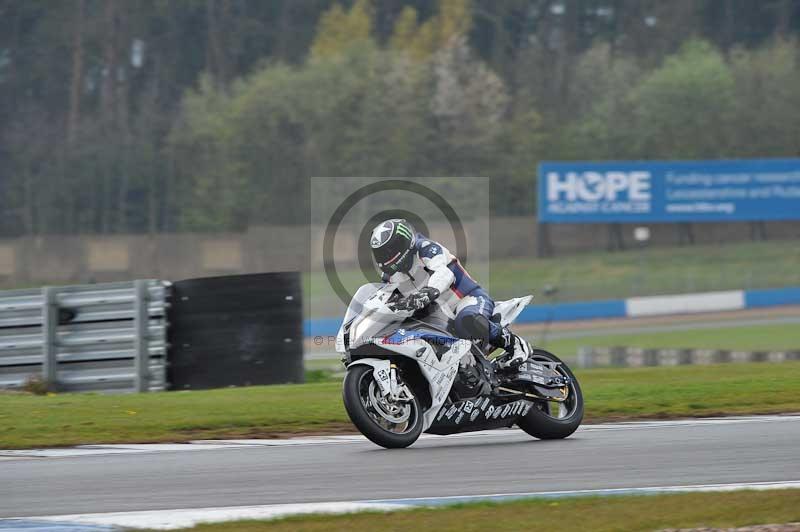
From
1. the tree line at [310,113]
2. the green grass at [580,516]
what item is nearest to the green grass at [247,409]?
the green grass at [580,516]

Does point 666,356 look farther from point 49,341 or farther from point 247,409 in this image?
point 247,409

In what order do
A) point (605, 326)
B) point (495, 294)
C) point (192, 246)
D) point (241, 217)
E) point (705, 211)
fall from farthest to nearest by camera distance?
point (241, 217), point (192, 246), point (705, 211), point (495, 294), point (605, 326)

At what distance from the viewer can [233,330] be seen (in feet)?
52.0

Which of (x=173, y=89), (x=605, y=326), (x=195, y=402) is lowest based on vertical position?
(x=605, y=326)

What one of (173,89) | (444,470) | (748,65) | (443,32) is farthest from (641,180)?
(444,470)

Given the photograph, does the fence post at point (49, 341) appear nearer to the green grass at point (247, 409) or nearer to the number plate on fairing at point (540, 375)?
the green grass at point (247, 409)

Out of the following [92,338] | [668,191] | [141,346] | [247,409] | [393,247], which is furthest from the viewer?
[668,191]

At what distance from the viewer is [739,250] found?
61.6 m

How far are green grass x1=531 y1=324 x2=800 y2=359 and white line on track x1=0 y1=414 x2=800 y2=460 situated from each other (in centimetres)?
2513

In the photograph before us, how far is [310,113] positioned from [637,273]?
79.4 ft

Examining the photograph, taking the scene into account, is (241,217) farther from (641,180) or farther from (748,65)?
(748,65)

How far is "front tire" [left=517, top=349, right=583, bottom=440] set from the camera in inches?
427

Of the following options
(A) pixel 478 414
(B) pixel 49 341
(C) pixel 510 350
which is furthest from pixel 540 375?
(B) pixel 49 341

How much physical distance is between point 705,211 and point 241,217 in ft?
82.8
